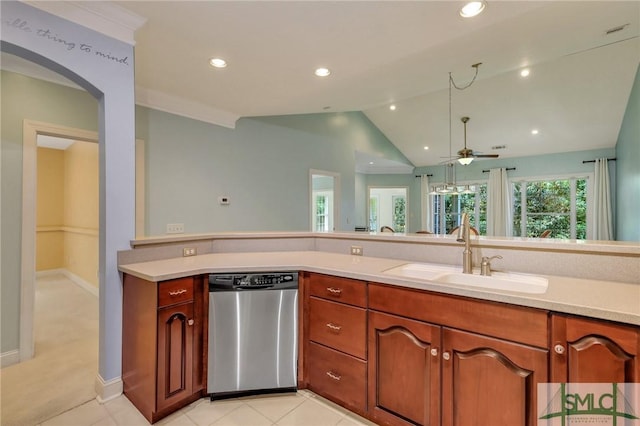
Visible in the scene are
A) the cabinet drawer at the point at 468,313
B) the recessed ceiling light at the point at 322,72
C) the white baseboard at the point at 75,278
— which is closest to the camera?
the cabinet drawer at the point at 468,313

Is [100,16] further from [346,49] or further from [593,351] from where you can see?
[593,351]

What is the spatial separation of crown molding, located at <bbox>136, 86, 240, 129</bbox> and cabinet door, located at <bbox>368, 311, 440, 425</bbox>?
118 inches

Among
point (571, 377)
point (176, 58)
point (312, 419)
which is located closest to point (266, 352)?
point (312, 419)

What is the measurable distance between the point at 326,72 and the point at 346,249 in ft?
5.23

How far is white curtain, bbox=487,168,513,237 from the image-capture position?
748 centimetres

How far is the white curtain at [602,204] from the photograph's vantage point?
6.15m

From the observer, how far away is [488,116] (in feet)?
19.1

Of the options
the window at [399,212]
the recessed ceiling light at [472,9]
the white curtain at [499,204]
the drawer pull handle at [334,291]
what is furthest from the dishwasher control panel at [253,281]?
the window at [399,212]

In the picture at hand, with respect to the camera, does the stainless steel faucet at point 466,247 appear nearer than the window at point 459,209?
Yes

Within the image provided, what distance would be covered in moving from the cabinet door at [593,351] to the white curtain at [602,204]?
694cm

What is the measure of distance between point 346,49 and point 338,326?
2.00m

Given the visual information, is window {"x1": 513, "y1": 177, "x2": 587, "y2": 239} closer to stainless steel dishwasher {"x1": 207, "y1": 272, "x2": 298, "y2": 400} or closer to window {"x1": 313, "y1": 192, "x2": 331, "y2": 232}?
window {"x1": 313, "y1": 192, "x2": 331, "y2": 232}

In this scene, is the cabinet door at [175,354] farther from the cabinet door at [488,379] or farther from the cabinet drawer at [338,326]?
the cabinet door at [488,379]

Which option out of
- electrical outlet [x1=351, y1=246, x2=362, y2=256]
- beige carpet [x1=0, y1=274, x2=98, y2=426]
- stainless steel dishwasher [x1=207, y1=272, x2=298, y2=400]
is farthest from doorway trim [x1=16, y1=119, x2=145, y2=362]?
electrical outlet [x1=351, y1=246, x2=362, y2=256]
